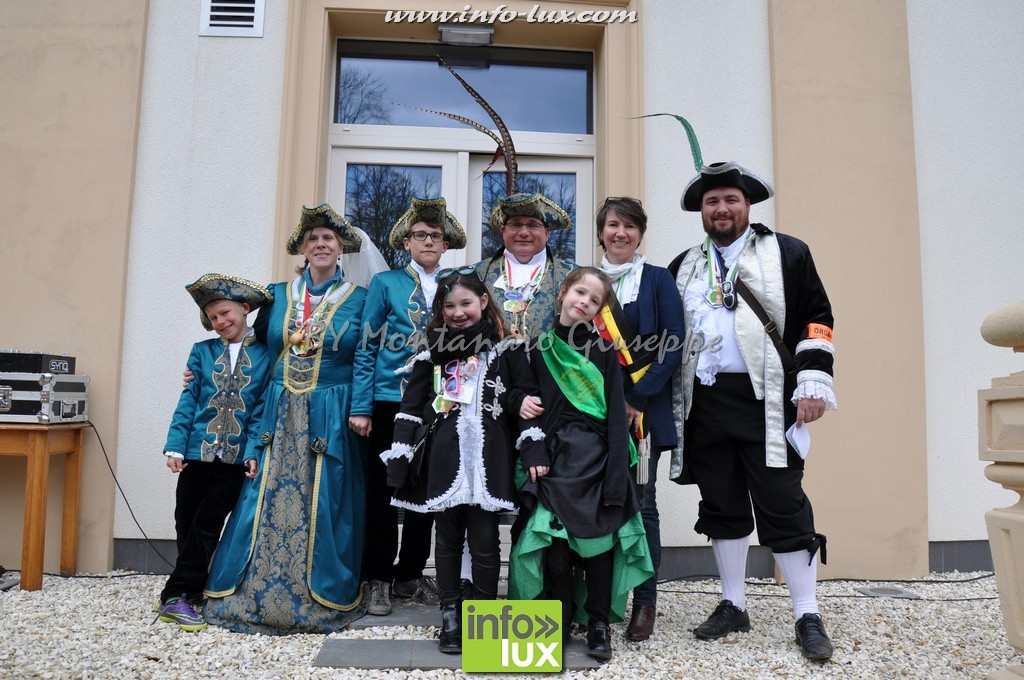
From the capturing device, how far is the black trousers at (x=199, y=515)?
3.16m

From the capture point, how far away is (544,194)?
4848 millimetres

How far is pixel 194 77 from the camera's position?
4.35m

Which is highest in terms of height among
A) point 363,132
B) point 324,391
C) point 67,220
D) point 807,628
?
point 363,132

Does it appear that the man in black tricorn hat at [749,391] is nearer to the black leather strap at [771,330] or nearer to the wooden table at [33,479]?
the black leather strap at [771,330]

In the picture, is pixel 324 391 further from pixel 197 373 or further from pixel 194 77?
pixel 194 77

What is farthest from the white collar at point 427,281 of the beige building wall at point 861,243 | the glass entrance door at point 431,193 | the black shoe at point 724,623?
the beige building wall at point 861,243

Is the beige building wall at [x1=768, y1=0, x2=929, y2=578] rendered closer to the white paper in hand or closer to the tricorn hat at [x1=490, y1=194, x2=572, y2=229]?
the white paper in hand

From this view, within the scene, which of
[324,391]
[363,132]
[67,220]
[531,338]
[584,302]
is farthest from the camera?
[363,132]

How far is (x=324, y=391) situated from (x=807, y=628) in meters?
2.17

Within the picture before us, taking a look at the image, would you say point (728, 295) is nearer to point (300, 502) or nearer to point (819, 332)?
point (819, 332)

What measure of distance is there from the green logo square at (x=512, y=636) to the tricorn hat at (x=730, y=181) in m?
1.75

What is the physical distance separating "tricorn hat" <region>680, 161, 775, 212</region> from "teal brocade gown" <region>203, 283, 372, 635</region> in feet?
5.16

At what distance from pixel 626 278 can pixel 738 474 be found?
914 millimetres

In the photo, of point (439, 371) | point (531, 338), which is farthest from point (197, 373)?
point (531, 338)
